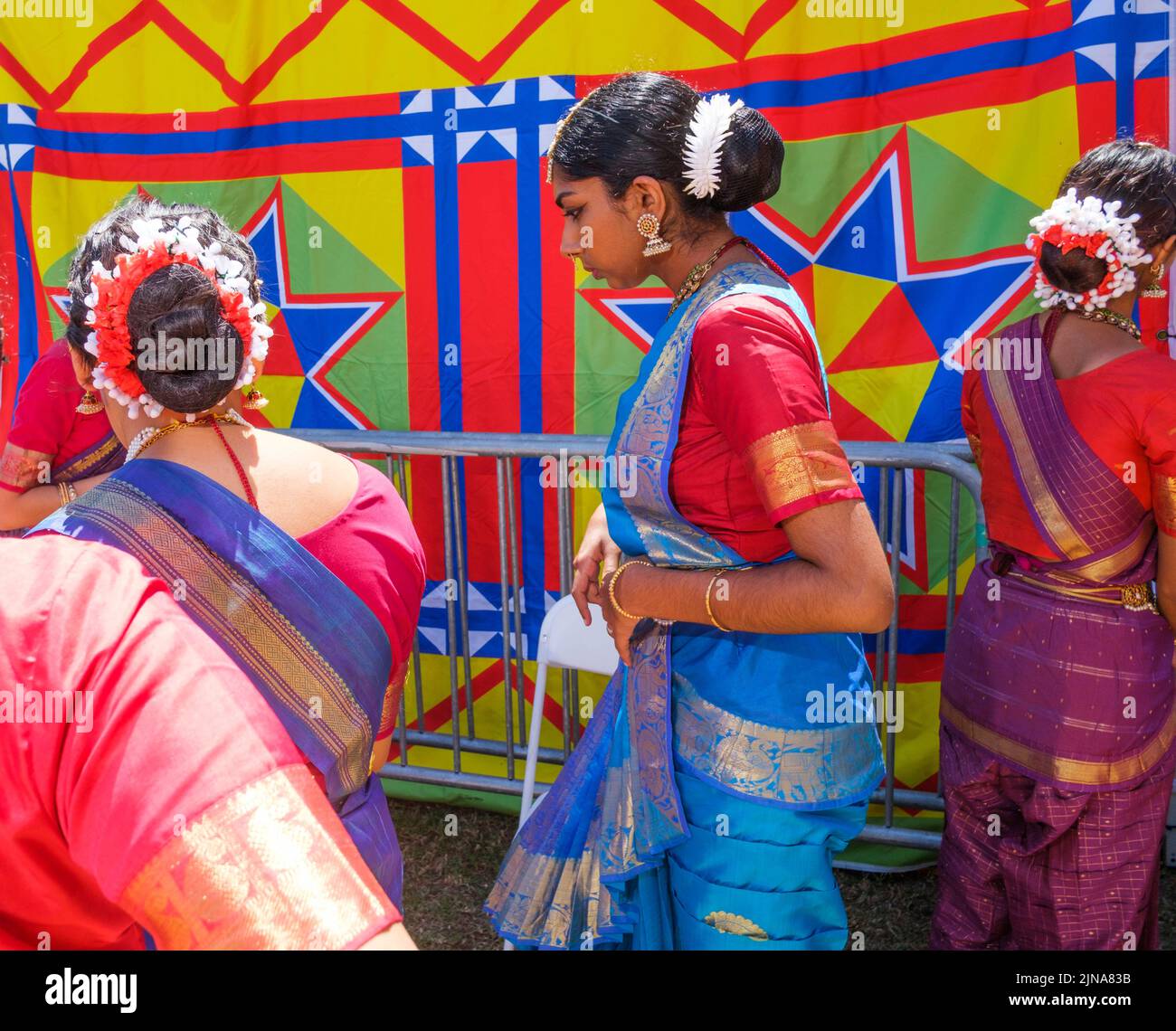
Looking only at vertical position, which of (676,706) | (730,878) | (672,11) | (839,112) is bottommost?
(730,878)

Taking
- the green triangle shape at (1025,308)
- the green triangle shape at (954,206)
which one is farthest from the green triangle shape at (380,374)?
the green triangle shape at (1025,308)

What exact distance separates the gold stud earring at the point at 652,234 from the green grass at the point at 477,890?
205 centimetres

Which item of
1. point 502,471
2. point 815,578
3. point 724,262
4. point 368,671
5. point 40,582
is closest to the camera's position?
point 40,582

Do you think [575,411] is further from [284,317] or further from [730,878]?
[730,878]

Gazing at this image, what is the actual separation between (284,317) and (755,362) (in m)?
2.73

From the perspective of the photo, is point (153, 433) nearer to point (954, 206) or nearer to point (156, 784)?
point (156, 784)

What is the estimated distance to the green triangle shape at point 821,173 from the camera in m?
3.02

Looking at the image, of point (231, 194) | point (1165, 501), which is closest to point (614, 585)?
point (1165, 501)

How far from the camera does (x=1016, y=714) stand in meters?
2.25

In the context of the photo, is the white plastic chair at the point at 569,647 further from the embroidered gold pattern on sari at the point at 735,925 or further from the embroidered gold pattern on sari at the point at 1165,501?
the embroidered gold pattern on sari at the point at 1165,501

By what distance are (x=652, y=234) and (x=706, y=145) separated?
16 cm

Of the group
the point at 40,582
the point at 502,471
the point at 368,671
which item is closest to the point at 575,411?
the point at 502,471

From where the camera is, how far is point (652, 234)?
1.67 metres

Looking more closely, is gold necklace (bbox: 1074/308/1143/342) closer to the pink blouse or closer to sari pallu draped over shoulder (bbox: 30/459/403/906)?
the pink blouse
